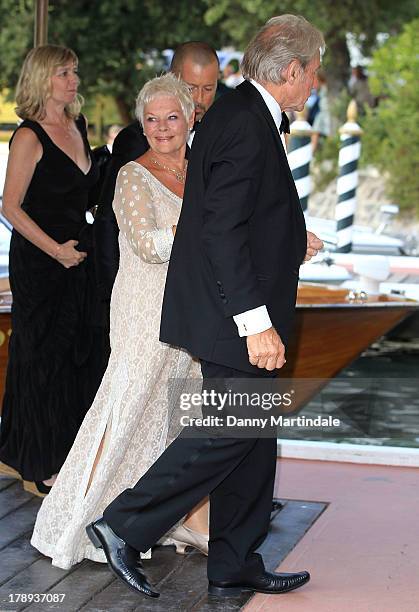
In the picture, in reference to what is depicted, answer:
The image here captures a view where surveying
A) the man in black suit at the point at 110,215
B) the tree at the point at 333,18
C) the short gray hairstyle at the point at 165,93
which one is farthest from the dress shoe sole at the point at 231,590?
the tree at the point at 333,18

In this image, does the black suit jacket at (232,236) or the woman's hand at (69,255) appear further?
the woman's hand at (69,255)

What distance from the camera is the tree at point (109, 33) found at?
2644 centimetres

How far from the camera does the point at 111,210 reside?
3.86 m

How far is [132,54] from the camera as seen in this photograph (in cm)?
2769

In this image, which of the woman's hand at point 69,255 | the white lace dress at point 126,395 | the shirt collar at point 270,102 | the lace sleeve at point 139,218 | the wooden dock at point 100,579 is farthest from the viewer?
the woman's hand at point 69,255

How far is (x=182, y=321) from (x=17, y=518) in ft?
4.08

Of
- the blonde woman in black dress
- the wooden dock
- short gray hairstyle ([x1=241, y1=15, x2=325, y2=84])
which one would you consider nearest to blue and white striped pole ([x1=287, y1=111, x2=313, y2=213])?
the blonde woman in black dress

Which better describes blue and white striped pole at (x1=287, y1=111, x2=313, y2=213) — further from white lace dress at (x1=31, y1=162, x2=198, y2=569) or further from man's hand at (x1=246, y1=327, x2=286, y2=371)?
man's hand at (x1=246, y1=327, x2=286, y2=371)

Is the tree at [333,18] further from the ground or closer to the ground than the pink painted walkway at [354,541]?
further from the ground

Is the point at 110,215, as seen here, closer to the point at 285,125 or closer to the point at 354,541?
the point at 285,125

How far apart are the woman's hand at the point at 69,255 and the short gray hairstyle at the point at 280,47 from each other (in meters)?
1.37

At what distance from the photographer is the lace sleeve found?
136 inches

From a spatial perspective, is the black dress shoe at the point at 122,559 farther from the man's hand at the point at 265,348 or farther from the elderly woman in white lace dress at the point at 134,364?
the man's hand at the point at 265,348

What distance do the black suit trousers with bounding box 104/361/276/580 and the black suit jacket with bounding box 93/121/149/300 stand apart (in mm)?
761
